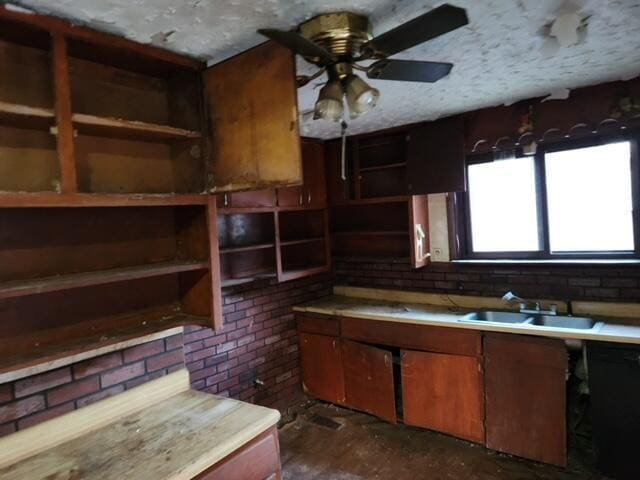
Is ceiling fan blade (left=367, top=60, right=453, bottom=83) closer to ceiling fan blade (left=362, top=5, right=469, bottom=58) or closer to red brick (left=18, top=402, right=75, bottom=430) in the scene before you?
ceiling fan blade (left=362, top=5, right=469, bottom=58)

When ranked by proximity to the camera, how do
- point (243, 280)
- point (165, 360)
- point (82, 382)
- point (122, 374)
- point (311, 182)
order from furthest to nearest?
point (311, 182)
point (243, 280)
point (165, 360)
point (122, 374)
point (82, 382)

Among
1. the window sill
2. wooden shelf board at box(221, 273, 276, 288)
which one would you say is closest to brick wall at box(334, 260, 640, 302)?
the window sill

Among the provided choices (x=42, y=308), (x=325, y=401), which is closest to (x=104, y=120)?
(x=42, y=308)

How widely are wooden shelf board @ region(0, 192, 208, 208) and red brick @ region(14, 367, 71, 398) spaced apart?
67cm

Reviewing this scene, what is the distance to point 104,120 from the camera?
1.56m

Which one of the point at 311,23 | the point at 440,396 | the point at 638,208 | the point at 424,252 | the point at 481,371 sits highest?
the point at 311,23

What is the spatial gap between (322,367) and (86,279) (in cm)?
235

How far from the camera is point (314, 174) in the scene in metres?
3.73

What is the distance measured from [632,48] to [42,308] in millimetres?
2875

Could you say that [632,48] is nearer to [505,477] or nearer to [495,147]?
[495,147]

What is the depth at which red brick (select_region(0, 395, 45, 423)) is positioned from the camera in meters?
1.46

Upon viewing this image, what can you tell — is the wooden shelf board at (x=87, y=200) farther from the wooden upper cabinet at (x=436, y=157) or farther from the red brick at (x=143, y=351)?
the wooden upper cabinet at (x=436, y=157)

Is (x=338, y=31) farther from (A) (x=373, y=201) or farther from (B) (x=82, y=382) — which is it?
(A) (x=373, y=201)

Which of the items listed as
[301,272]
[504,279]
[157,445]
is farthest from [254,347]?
[504,279]
